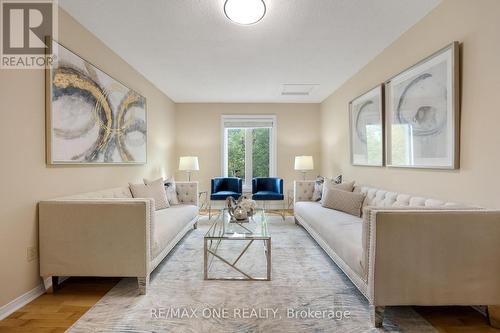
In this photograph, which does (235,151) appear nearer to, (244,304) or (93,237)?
(93,237)

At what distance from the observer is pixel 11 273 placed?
6.66 ft

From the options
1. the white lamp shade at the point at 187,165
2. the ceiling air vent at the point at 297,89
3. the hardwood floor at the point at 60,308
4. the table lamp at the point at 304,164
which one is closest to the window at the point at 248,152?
the table lamp at the point at 304,164

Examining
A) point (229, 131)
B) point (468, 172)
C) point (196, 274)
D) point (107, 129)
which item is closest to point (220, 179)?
point (229, 131)

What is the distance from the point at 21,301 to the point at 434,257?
2922 millimetres

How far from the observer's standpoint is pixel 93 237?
2260mm

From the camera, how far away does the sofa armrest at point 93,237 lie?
2.26 m

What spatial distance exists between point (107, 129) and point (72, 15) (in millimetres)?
1202

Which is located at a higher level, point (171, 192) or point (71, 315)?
point (171, 192)

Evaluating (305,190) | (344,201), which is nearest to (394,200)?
(344,201)

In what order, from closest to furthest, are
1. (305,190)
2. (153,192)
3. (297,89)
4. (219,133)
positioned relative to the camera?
(153,192), (305,190), (297,89), (219,133)

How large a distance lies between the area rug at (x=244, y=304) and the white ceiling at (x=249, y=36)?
2453 mm

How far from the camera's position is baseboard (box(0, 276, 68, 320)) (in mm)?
1950

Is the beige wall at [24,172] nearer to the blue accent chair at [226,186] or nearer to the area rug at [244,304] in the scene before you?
the area rug at [244,304]

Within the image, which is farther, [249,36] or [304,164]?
[304,164]
